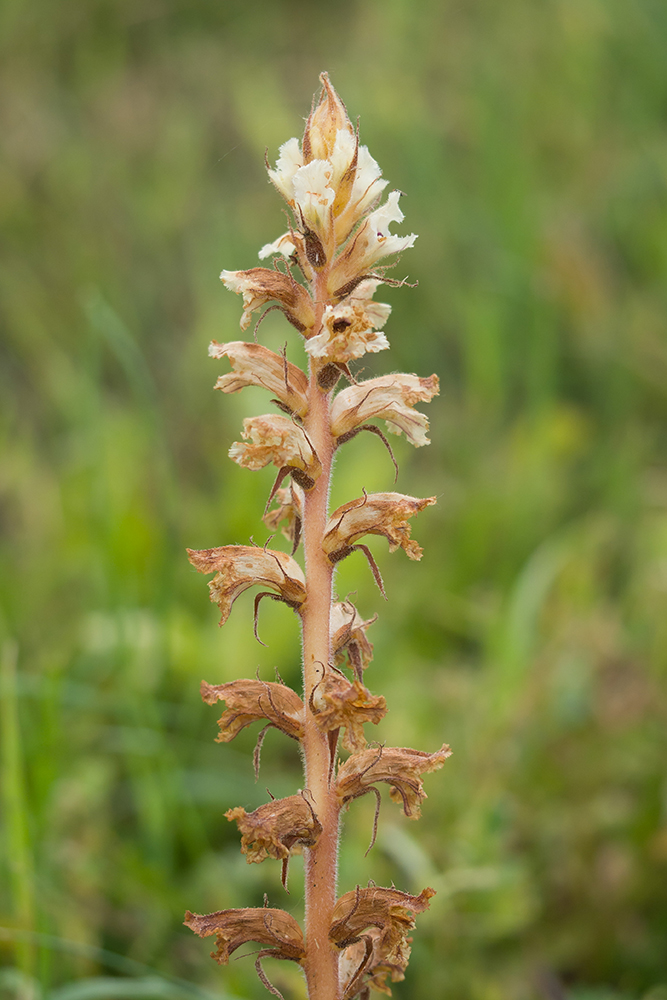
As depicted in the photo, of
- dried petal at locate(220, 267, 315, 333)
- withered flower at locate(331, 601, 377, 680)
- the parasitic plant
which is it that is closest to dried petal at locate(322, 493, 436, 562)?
the parasitic plant

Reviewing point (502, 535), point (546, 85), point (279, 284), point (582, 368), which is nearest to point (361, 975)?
point (279, 284)

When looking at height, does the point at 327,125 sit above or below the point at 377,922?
above

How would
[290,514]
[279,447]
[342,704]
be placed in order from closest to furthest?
1. [342,704]
2. [279,447]
3. [290,514]

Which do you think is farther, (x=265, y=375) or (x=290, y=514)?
(x=290, y=514)

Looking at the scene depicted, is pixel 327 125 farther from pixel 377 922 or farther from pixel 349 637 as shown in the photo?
pixel 377 922

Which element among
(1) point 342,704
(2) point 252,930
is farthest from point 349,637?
(2) point 252,930

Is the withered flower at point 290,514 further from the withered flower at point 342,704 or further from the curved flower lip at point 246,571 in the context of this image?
the withered flower at point 342,704

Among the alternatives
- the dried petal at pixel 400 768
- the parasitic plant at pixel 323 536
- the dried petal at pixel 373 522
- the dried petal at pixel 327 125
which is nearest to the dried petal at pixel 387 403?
the parasitic plant at pixel 323 536
